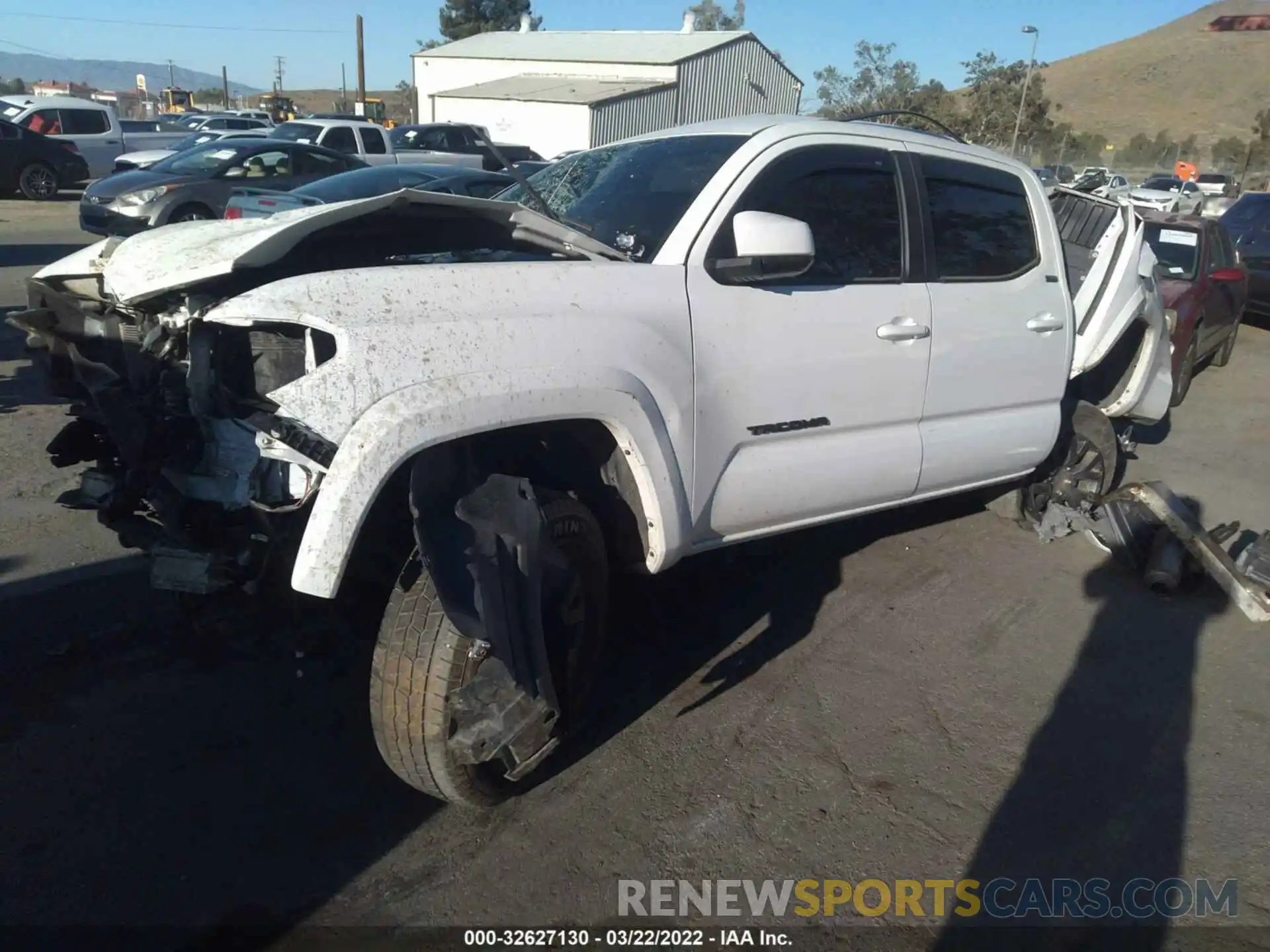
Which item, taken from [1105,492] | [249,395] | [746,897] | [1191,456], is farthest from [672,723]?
[1191,456]

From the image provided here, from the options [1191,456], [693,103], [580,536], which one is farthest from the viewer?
[693,103]

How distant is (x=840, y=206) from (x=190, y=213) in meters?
12.4

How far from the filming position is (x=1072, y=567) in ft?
17.1

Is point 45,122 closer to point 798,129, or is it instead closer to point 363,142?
point 363,142

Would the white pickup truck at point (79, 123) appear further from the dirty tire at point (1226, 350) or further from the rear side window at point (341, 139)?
the dirty tire at point (1226, 350)

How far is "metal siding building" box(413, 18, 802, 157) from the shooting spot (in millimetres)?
35312

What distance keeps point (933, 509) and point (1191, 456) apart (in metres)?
2.98

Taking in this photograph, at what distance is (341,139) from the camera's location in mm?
19188

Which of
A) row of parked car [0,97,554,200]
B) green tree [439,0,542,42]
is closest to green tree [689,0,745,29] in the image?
green tree [439,0,542,42]

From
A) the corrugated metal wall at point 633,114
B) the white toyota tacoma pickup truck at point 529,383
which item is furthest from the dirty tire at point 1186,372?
the corrugated metal wall at point 633,114

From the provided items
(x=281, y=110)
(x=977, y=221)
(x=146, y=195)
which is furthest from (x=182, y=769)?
(x=281, y=110)

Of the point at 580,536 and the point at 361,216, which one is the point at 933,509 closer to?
the point at 580,536

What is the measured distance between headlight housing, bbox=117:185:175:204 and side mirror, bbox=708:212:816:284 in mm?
12577

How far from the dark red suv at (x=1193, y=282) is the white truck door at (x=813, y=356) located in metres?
5.93
